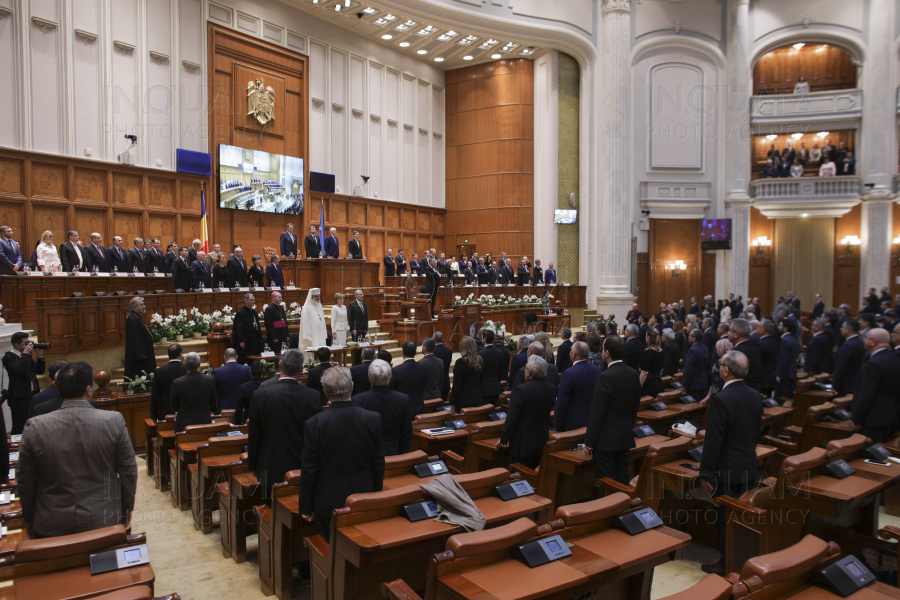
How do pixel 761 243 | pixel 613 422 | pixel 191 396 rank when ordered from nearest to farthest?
pixel 613 422
pixel 191 396
pixel 761 243

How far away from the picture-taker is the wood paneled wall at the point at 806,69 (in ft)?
64.7

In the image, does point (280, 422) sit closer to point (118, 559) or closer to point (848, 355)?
point (118, 559)

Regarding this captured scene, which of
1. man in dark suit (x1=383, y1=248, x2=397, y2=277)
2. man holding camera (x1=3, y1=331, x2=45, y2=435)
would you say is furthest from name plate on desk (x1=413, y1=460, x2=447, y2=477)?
man in dark suit (x1=383, y1=248, x2=397, y2=277)

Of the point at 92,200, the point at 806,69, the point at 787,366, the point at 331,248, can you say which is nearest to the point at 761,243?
the point at 806,69

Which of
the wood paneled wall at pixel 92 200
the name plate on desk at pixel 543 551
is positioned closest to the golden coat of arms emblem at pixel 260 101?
the wood paneled wall at pixel 92 200

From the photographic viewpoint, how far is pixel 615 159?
58.0 feet

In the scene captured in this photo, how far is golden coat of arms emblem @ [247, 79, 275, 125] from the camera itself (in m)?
14.7

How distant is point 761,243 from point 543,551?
20.4 m

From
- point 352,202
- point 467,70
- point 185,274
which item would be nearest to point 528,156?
point 467,70

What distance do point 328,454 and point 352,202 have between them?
1477 centimetres

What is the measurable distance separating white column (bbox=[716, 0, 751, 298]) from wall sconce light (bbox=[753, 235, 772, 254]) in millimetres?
1803

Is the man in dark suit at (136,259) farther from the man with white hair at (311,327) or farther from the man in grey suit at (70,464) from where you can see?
the man in grey suit at (70,464)

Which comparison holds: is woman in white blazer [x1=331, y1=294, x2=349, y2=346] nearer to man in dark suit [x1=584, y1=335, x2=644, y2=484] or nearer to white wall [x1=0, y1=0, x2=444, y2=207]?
man in dark suit [x1=584, y1=335, x2=644, y2=484]

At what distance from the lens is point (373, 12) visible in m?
15.5
